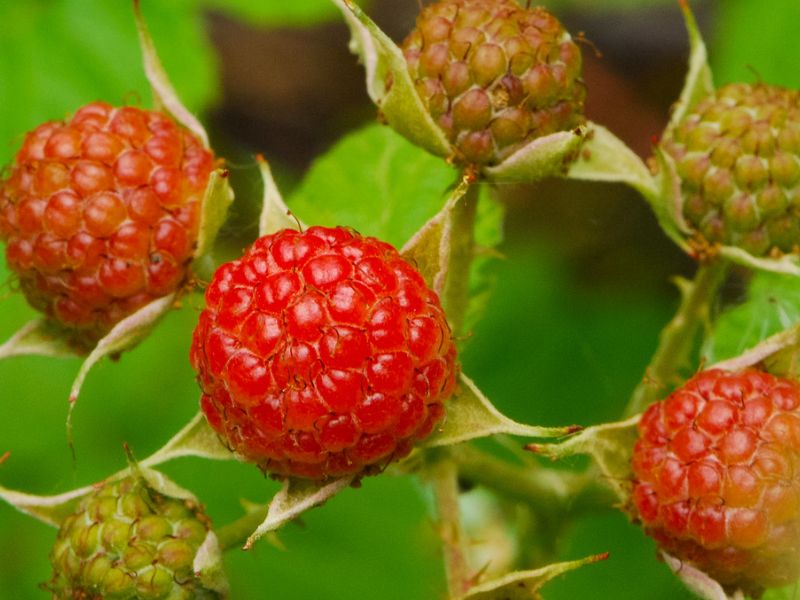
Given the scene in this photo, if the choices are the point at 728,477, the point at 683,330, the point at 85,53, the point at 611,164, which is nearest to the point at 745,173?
the point at 611,164

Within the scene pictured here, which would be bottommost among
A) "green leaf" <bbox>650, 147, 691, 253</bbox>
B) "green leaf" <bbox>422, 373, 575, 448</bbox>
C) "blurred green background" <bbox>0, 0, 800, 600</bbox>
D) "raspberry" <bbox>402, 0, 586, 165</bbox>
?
"blurred green background" <bbox>0, 0, 800, 600</bbox>

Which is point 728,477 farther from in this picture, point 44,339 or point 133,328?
point 44,339

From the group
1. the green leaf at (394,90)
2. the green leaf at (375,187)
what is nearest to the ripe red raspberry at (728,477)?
the green leaf at (394,90)

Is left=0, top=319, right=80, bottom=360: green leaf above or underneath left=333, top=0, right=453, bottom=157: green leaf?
underneath

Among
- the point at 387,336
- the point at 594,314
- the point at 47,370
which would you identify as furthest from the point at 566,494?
the point at 47,370

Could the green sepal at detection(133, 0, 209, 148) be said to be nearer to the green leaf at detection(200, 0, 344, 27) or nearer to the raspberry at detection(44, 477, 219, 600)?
the raspberry at detection(44, 477, 219, 600)

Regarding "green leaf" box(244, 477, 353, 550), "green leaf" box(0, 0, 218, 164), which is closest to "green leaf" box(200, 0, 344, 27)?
"green leaf" box(0, 0, 218, 164)

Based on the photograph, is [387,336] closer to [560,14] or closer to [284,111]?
[560,14]
